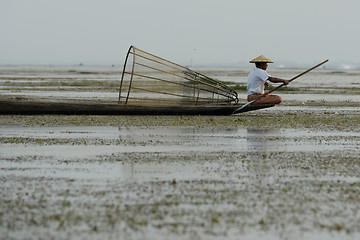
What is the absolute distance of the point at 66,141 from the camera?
10.6 m

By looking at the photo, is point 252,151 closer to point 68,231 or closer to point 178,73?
point 68,231

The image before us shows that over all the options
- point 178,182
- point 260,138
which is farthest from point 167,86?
point 178,182

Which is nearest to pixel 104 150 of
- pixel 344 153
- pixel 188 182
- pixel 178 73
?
pixel 188 182

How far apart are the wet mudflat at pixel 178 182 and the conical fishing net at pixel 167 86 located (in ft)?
8.59

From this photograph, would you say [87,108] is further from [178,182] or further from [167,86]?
[178,182]

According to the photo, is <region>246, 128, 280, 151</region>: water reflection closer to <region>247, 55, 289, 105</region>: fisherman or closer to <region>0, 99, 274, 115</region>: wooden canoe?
<region>247, 55, 289, 105</region>: fisherman

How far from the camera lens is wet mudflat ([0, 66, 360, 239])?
5.65 m

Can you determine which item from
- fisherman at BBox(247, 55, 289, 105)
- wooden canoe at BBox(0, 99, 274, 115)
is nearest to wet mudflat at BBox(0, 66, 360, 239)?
wooden canoe at BBox(0, 99, 274, 115)

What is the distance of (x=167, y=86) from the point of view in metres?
15.6

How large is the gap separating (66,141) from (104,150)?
4.02ft

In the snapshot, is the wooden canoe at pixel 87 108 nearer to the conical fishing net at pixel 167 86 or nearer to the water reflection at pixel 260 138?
the conical fishing net at pixel 167 86

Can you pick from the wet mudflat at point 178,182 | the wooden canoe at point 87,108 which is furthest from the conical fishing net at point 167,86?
→ the wet mudflat at point 178,182

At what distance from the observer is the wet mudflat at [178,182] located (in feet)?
18.5

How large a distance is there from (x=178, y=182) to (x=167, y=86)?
8.43m
